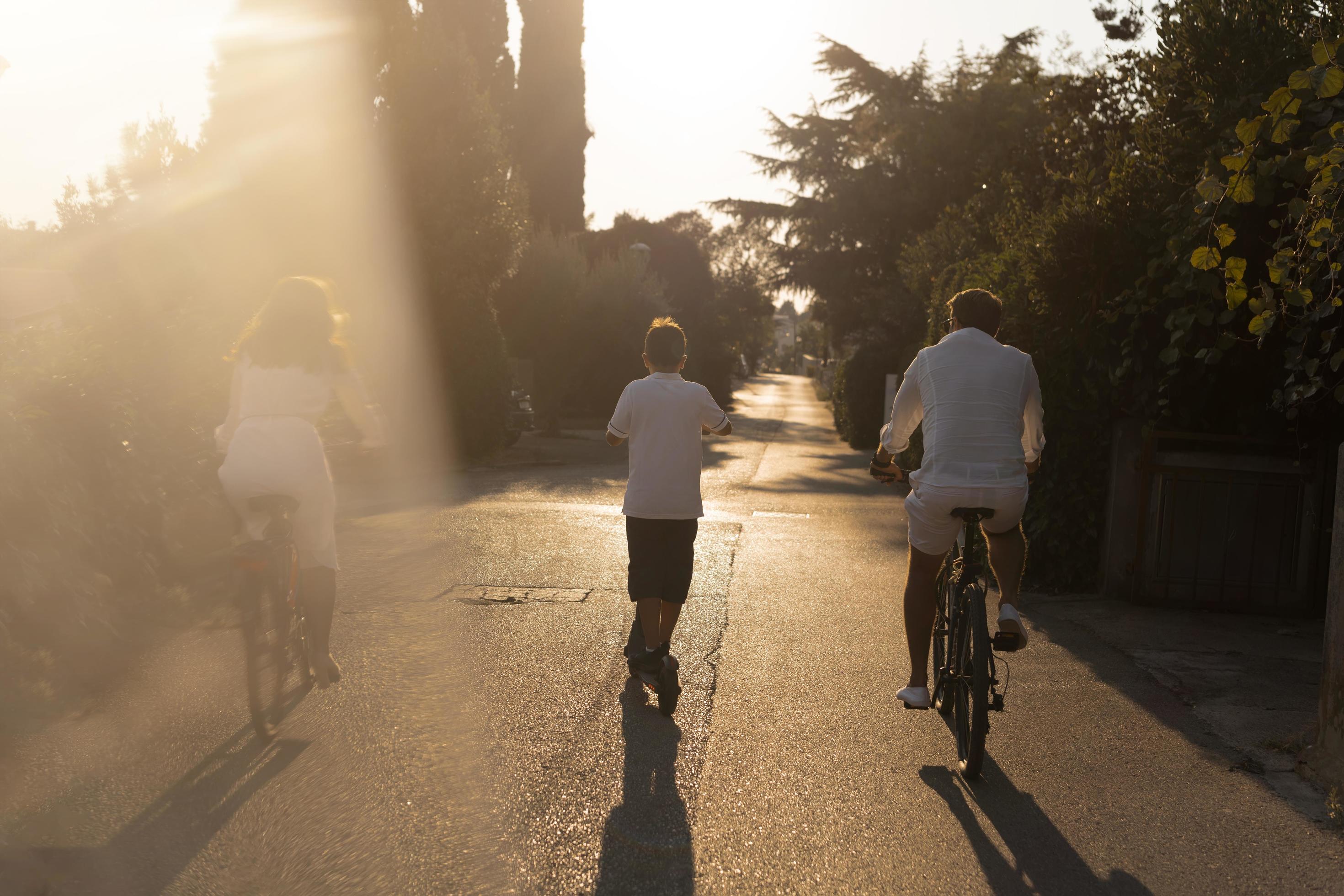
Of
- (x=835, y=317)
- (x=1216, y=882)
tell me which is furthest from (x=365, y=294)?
(x=835, y=317)

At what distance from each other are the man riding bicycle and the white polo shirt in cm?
88

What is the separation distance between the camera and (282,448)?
4871 mm

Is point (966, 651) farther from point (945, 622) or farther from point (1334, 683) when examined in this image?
point (1334, 683)

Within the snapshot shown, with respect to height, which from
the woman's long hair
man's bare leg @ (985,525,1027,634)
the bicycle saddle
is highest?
the woman's long hair

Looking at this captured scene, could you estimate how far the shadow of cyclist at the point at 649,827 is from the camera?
3510 mm

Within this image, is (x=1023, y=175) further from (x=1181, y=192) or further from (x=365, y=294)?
(x=365, y=294)

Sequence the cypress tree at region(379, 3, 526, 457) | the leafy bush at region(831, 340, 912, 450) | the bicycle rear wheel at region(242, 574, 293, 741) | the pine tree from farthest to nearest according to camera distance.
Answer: the pine tree
the leafy bush at region(831, 340, 912, 450)
the cypress tree at region(379, 3, 526, 457)
the bicycle rear wheel at region(242, 574, 293, 741)

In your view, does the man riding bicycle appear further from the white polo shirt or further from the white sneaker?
the white polo shirt

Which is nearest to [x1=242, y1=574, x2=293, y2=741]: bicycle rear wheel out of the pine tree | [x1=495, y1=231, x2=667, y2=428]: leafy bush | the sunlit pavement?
the sunlit pavement

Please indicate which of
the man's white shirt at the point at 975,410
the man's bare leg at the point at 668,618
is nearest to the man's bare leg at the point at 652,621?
the man's bare leg at the point at 668,618

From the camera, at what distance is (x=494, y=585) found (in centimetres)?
845

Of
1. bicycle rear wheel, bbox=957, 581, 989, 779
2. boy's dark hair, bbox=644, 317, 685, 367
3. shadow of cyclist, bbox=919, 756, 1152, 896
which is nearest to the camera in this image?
shadow of cyclist, bbox=919, 756, 1152, 896

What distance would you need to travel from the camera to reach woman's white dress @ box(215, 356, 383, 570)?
4820 millimetres

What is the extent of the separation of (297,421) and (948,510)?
274cm
